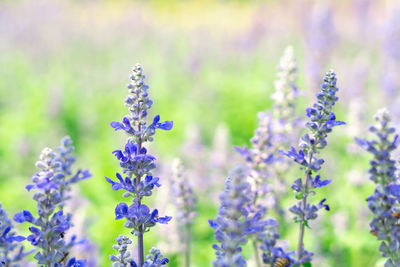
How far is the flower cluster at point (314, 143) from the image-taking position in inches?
87.7

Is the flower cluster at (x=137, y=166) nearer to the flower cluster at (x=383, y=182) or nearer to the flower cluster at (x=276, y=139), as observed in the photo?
the flower cluster at (x=383, y=182)

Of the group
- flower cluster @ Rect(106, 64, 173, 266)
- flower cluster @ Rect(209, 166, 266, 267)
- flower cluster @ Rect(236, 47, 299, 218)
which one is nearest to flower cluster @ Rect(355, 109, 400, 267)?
flower cluster @ Rect(209, 166, 266, 267)

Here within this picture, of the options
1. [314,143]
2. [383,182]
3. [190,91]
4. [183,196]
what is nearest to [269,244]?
[314,143]

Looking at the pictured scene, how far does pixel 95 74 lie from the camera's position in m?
13.8

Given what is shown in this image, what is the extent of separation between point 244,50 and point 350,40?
3897mm

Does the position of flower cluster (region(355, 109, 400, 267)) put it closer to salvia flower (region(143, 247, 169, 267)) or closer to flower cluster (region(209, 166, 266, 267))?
flower cluster (region(209, 166, 266, 267))

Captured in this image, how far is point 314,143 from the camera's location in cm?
232

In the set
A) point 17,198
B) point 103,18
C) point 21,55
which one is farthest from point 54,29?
point 17,198

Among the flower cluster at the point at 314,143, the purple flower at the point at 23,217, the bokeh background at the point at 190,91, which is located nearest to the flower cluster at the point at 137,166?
the purple flower at the point at 23,217

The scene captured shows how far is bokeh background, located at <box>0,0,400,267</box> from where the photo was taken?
5496 mm

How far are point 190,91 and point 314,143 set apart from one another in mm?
9830

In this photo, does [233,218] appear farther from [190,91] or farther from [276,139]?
[190,91]

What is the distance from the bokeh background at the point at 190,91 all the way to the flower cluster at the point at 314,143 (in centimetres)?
139

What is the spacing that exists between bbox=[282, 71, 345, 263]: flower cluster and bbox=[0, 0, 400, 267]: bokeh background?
1.39m
